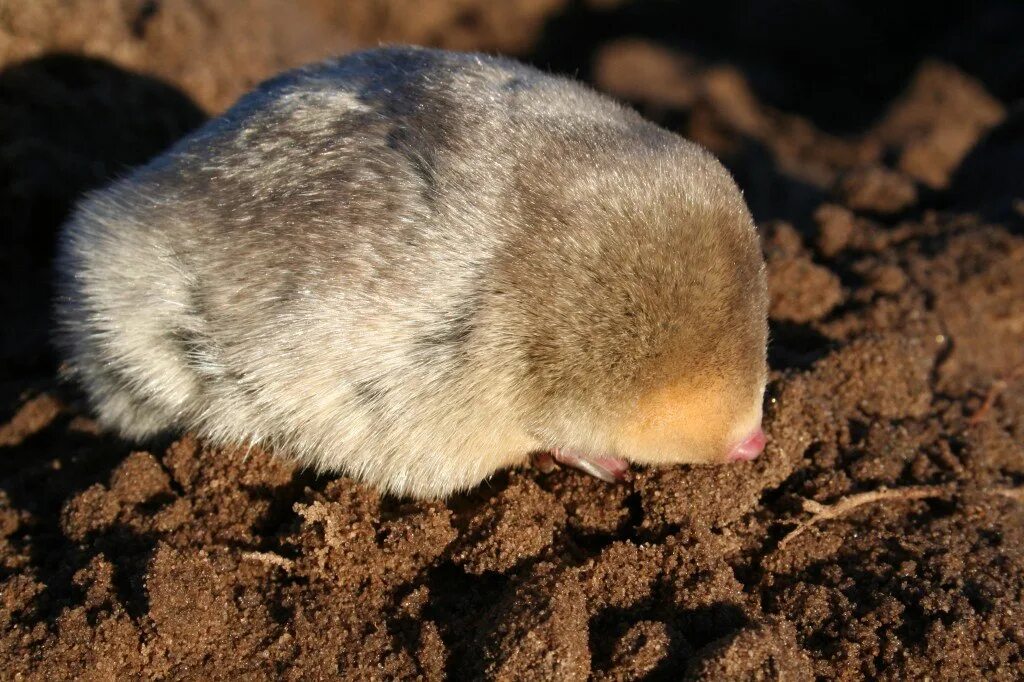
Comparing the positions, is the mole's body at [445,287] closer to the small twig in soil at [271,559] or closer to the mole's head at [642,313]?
the mole's head at [642,313]

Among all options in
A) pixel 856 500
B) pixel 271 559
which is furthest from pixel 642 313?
pixel 271 559

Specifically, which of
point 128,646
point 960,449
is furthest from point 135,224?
point 960,449

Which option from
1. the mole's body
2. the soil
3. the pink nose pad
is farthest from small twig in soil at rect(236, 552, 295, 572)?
the pink nose pad

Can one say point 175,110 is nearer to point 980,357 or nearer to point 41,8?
point 41,8

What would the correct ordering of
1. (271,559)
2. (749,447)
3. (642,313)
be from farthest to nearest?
(749,447)
(271,559)
(642,313)

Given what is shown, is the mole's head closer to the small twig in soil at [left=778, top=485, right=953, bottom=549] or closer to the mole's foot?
the mole's foot

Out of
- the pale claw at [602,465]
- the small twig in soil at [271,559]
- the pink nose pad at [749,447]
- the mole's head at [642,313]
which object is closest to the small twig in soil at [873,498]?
the pink nose pad at [749,447]

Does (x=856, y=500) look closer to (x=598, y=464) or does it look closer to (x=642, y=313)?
(x=598, y=464)
